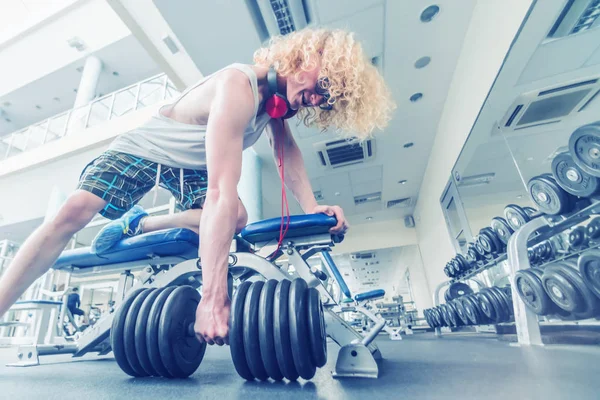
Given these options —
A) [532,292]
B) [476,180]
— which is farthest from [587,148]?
[476,180]

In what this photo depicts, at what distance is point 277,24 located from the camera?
1.95 metres

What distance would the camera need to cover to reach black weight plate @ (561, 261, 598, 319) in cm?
100

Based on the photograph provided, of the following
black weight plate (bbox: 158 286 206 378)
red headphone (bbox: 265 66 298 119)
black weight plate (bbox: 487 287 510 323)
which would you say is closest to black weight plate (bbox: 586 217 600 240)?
black weight plate (bbox: 487 287 510 323)

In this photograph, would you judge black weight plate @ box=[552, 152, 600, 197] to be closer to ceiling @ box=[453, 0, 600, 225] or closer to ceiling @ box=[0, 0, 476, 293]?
ceiling @ box=[453, 0, 600, 225]

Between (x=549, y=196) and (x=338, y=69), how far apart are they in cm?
101

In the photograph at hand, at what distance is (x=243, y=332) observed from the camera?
19.5 inches

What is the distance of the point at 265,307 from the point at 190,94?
0.66 metres

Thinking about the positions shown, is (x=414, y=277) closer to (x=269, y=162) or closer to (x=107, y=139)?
(x=269, y=162)

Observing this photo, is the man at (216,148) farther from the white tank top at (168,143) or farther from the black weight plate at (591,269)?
the black weight plate at (591,269)

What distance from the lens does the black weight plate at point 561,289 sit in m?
1.02

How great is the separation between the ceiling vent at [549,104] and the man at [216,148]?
149 centimetres

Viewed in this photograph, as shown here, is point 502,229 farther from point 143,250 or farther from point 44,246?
point 44,246

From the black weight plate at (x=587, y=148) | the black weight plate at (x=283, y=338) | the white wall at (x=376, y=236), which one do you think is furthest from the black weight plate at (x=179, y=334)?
the white wall at (x=376, y=236)

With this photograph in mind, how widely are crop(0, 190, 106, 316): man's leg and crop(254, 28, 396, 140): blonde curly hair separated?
2.09ft
